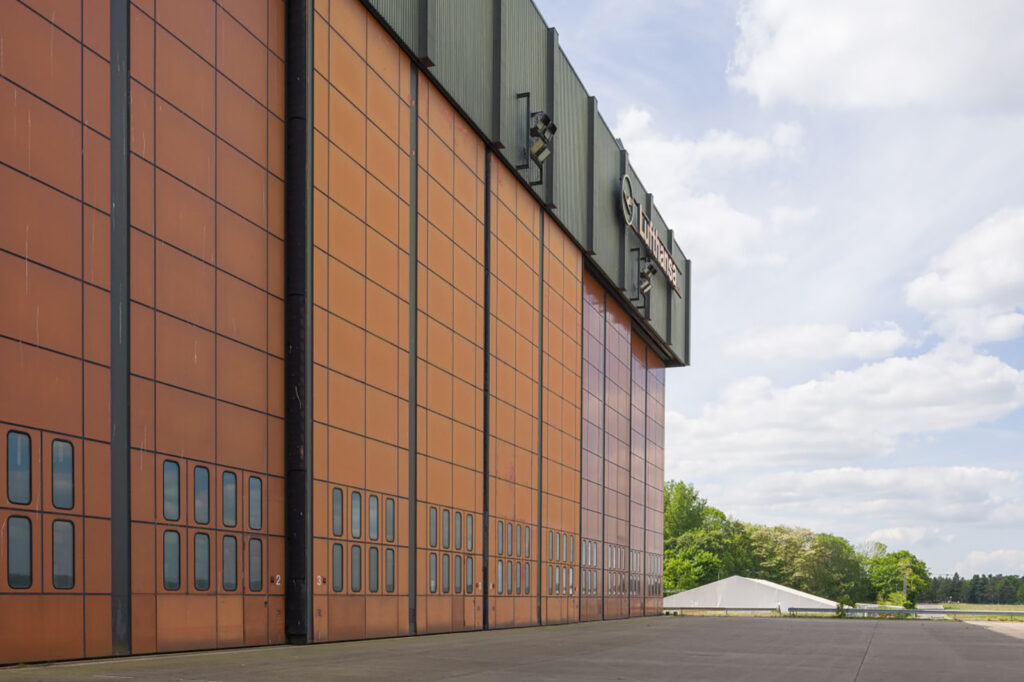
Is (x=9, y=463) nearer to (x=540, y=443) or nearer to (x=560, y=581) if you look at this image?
(x=540, y=443)

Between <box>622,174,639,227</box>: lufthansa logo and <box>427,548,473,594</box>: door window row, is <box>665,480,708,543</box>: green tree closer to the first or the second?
<box>622,174,639,227</box>: lufthansa logo

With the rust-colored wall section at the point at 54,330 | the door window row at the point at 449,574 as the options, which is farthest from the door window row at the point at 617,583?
the rust-colored wall section at the point at 54,330

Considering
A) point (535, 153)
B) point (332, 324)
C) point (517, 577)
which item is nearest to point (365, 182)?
point (332, 324)

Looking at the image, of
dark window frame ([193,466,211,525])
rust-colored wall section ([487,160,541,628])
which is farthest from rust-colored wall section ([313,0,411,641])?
rust-colored wall section ([487,160,541,628])

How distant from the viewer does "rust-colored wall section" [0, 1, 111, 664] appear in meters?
23.1

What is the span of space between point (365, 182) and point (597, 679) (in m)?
21.2

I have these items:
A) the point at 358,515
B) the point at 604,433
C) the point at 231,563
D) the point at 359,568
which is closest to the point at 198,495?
the point at 231,563

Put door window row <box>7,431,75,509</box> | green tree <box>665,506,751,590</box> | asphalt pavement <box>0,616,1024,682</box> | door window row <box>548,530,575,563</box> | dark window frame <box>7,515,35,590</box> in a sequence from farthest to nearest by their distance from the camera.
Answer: green tree <box>665,506,751,590</box>
door window row <box>548,530,575,563</box>
door window row <box>7,431,75,509</box>
dark window frame <box>7,515,35,590</box>
asphalt pavement <box>0,616,1024,682</box>

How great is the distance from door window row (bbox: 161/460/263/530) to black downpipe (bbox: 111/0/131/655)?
1607mm

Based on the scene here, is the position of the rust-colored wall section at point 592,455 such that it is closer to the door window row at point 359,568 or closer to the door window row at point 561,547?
the door window row at point 561,547

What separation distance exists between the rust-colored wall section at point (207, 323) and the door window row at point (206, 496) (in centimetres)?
5

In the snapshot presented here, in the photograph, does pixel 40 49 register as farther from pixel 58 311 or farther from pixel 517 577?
pixel 517 577

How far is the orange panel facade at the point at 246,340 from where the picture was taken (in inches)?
950

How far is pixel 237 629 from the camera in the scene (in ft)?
100
